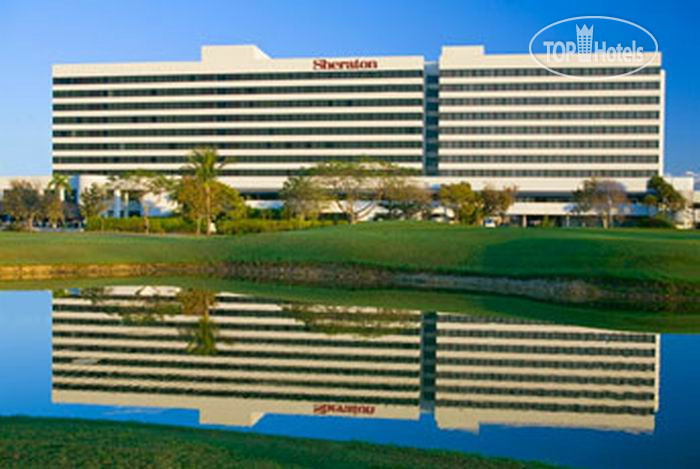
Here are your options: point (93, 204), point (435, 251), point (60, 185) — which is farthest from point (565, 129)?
point (435, 251)

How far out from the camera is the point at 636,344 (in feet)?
90.3

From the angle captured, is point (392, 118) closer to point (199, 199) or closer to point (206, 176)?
point (206, 176)

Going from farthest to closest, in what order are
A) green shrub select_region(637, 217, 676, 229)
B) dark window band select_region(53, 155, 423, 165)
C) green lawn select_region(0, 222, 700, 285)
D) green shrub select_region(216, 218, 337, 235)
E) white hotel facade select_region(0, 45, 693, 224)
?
1. dark window band select_region(53, 155, 423, 165)
2. white hotel facade select_region(0, 45, 693, 224)
3. green shrub select_region(216, 218, 337, 235)
4. green shrub select_region(637, 217, 676, 229)
5. green lawn select_region(0, 222, 700, 285)

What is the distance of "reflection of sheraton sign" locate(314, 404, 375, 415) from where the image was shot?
1837cm

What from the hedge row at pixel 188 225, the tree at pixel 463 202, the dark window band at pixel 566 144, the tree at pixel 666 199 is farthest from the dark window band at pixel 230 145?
the hedge row at pixel 188 225

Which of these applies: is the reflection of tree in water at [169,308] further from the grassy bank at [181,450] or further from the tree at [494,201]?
the tree at [494,201]

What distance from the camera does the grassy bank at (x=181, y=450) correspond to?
11.9 metres

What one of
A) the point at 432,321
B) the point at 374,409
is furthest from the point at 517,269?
the point at 374,409

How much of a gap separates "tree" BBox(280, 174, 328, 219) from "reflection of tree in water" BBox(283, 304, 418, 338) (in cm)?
7304

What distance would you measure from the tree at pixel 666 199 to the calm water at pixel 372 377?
9672 centimetres

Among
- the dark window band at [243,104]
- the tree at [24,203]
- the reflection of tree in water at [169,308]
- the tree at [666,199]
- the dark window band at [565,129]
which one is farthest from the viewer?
the dark window band at [243,104]

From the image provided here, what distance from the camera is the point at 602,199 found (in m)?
116

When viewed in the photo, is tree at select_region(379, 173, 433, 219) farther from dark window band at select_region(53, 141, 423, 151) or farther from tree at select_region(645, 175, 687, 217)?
tree at select_region(645, 175, 687, 217)

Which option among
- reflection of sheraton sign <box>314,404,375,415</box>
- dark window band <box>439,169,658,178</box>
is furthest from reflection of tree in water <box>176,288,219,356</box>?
dark window band <box>439,169,658,178</box>
